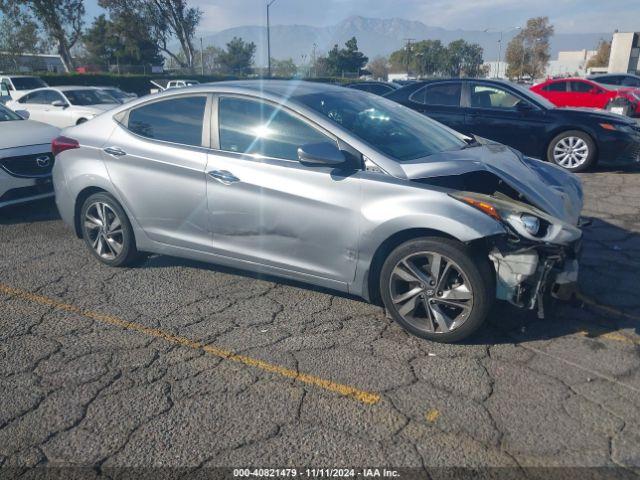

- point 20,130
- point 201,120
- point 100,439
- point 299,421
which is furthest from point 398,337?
point 20,130

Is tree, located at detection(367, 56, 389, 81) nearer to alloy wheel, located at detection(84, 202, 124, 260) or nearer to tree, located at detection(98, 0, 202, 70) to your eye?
tree, located at detection(98, 0, 202, 70)

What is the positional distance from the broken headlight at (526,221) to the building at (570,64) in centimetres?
8381

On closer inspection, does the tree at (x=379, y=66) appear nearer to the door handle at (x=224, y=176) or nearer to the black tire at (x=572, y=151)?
the black tire at (x=572, y=151)

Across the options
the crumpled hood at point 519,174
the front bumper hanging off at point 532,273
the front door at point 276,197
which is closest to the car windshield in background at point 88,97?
the front door at point 276,197

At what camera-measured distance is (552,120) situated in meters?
8.80

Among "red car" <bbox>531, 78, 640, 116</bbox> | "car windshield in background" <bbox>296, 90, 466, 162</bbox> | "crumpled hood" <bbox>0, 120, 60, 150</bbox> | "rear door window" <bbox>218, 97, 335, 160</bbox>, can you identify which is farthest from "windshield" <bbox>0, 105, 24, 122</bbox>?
"red car" <bbox>531, 78, 640, 116</bbox>

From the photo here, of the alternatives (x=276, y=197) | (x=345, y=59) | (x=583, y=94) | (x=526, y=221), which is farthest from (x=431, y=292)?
(x=345, y=59)

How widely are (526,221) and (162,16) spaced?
5090cm

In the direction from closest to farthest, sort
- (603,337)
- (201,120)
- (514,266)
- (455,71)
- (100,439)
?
(100,439) < (514,266) < (603,337) < (201,120) < (455,71)

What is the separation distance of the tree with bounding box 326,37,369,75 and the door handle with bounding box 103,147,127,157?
219 ft

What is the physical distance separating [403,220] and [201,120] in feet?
6.31

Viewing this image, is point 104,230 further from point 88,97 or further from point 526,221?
point 88,97

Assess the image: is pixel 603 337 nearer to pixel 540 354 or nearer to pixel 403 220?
pixel 540 354

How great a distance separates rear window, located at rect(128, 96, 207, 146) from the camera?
4418 mm
